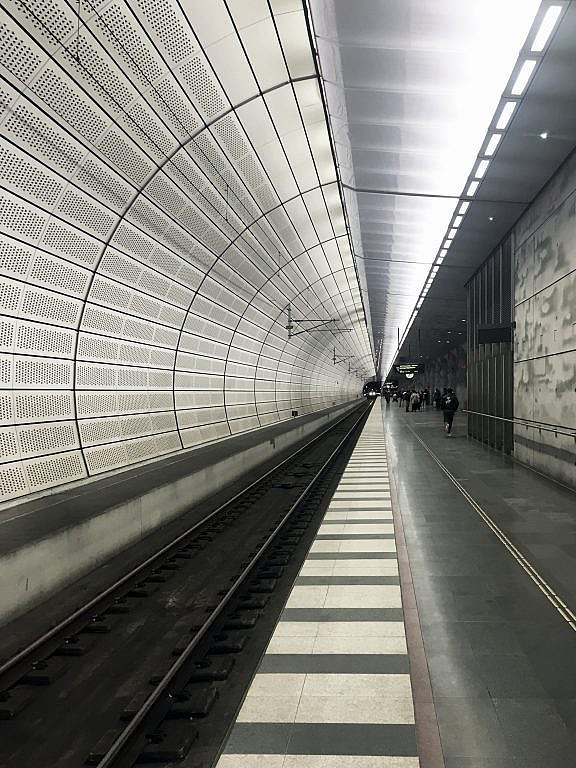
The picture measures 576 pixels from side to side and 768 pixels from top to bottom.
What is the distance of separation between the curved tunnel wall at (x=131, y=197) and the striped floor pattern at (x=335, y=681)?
19.0 ft

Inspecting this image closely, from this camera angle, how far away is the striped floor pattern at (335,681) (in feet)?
11.6

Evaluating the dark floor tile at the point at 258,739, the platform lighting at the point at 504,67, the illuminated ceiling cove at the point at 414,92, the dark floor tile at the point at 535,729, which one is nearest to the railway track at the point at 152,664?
the dark floor tile at the point at 258,739

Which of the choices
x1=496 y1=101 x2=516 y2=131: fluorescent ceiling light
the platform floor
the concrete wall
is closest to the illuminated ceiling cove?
x1=496 y1=101 x2=516 y2=131: fluorescent ceiling light

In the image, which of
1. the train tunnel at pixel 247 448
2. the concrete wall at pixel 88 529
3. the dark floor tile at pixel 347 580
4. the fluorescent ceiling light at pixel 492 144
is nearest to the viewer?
the train tunnel at pixel 247 448

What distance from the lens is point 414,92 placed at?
9.55 m

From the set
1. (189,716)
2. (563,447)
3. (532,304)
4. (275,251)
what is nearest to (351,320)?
(275,251)

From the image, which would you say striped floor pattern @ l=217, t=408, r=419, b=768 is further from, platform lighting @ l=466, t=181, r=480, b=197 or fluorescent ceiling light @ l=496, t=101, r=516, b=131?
platform lighting @ l=466, t=181, r=480, b=197

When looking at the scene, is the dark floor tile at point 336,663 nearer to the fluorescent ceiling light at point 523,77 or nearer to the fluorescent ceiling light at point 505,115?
the fluorescent ceiling light at point 523,77

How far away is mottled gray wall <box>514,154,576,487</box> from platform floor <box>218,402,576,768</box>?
10.4ft

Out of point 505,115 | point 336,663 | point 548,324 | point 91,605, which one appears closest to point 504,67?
point 505,115

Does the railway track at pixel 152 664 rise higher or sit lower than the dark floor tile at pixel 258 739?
lower

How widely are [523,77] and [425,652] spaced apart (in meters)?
7.83

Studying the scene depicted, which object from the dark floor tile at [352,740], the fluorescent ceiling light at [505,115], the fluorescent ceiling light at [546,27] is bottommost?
the dark floor tile at [352,740]

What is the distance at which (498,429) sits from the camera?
1938 centimetres
